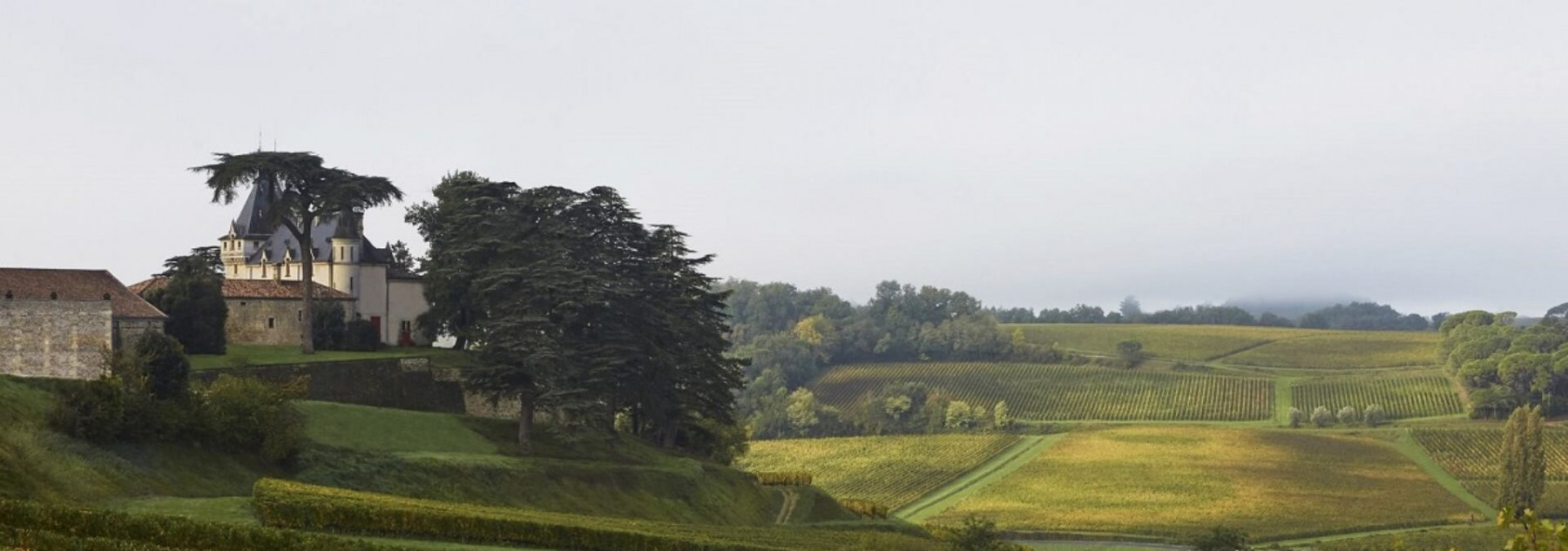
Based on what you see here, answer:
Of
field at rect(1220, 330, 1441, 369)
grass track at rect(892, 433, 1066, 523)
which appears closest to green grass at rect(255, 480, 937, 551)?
grass track at rect(892, 433, 1066, 523)

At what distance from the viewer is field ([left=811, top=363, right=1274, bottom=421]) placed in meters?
139

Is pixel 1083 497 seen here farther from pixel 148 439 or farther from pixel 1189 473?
pixel 148 439

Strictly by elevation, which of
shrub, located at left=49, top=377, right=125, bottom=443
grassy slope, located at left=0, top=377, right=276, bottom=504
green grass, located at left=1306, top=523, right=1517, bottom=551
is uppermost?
shrub, located at left=49, top=377, right=125, bottom=443

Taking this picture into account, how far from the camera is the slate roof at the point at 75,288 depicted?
46688 millimetres

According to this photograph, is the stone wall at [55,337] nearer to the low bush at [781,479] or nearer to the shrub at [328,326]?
the shrub at [328,326]

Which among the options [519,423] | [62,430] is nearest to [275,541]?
[62,430]

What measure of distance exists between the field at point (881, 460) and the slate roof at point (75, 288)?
53790 millimetres

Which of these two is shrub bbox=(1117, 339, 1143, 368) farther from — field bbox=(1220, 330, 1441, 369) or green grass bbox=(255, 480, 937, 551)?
green grass bbox=(255, 480, 937, 551)

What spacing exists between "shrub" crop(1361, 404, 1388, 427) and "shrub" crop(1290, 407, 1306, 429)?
4815 millimetres

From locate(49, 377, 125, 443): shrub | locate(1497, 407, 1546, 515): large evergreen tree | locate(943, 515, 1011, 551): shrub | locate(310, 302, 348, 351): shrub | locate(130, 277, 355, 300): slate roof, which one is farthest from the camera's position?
locate(1497, 407, 1546, 515): large evergreen tree

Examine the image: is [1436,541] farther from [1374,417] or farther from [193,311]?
[193,311]

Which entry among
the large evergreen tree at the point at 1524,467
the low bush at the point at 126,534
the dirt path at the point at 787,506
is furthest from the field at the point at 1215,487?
the low bush at the point at 126,534

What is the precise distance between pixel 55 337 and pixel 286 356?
1171 cm

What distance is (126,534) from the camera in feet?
89.6
